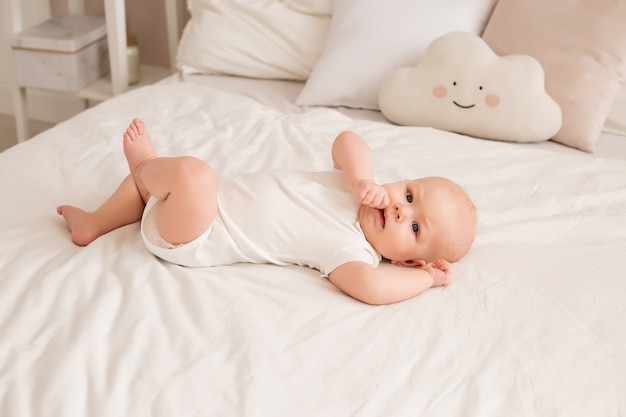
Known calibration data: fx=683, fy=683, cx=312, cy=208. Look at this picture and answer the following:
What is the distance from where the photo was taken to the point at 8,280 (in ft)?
3.39

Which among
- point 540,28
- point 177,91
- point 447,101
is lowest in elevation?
point 177,91

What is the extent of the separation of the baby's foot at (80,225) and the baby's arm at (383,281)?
1.38 feet

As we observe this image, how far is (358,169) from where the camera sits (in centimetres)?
121

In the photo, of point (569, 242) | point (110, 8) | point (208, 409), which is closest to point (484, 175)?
point (569, 242)

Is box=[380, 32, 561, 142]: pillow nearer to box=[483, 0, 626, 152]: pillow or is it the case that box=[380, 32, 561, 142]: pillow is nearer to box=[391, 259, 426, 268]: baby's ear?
→ box=[483, 0, 626, 152]: pillow

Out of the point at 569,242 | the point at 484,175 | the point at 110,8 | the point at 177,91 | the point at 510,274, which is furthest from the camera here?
the point at 110,8

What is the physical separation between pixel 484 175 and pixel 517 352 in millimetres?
568

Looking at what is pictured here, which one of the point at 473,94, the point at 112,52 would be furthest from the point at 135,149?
the point at 112,52

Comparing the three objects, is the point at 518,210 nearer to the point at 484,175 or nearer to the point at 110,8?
the point at 484,175

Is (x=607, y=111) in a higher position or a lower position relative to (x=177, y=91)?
higher

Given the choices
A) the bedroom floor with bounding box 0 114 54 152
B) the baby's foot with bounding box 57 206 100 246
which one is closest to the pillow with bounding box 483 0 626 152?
the baby's foot with bounding box 57 206 100 246

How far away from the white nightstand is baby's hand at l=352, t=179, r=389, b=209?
1.33 meters

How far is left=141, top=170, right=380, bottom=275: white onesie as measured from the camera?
43.6 inches

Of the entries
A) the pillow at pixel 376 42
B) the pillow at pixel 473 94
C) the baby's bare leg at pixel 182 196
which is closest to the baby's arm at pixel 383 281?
the baby's bare leg at pixel 182 196
